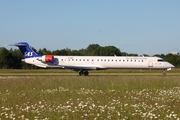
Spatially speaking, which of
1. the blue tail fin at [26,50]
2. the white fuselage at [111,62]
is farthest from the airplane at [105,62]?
the blue tail fin at [26,50]

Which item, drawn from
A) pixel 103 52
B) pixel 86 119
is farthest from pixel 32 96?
pixel 103 52

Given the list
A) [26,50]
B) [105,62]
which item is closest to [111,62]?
[105,62]

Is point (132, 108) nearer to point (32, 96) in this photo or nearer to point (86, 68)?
point (32, 96)

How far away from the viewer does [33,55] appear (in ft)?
153

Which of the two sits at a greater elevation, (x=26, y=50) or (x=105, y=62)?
(x=26, y=50)

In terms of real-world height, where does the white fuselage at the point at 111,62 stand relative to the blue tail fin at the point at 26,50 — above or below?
below

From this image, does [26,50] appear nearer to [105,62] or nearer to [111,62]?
[105,62]

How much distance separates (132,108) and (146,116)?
1.71m

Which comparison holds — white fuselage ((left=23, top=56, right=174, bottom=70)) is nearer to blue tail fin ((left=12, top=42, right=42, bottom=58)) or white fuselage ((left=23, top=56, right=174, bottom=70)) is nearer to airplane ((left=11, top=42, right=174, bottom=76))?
airplane ((left=11, top=42, right=174, bottom=76))

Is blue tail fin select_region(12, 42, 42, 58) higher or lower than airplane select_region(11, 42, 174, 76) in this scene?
higher

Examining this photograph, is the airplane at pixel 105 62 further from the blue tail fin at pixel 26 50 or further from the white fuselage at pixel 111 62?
the blue tail fin at pixel 26 50

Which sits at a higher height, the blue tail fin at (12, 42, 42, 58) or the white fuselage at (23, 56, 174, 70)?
the blue tail fin at (12, 42, 42, 58)

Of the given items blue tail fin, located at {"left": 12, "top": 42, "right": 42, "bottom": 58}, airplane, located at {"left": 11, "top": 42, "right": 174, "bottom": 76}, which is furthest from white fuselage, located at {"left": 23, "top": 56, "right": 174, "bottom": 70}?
blue tail fin, located at {"left": 12, "top": 42, "right": 42, "bottom": 58}

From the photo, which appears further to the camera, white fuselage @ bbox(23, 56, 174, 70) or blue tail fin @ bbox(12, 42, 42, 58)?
blue tail fin @ bbox(12, 42, 42, 58)
